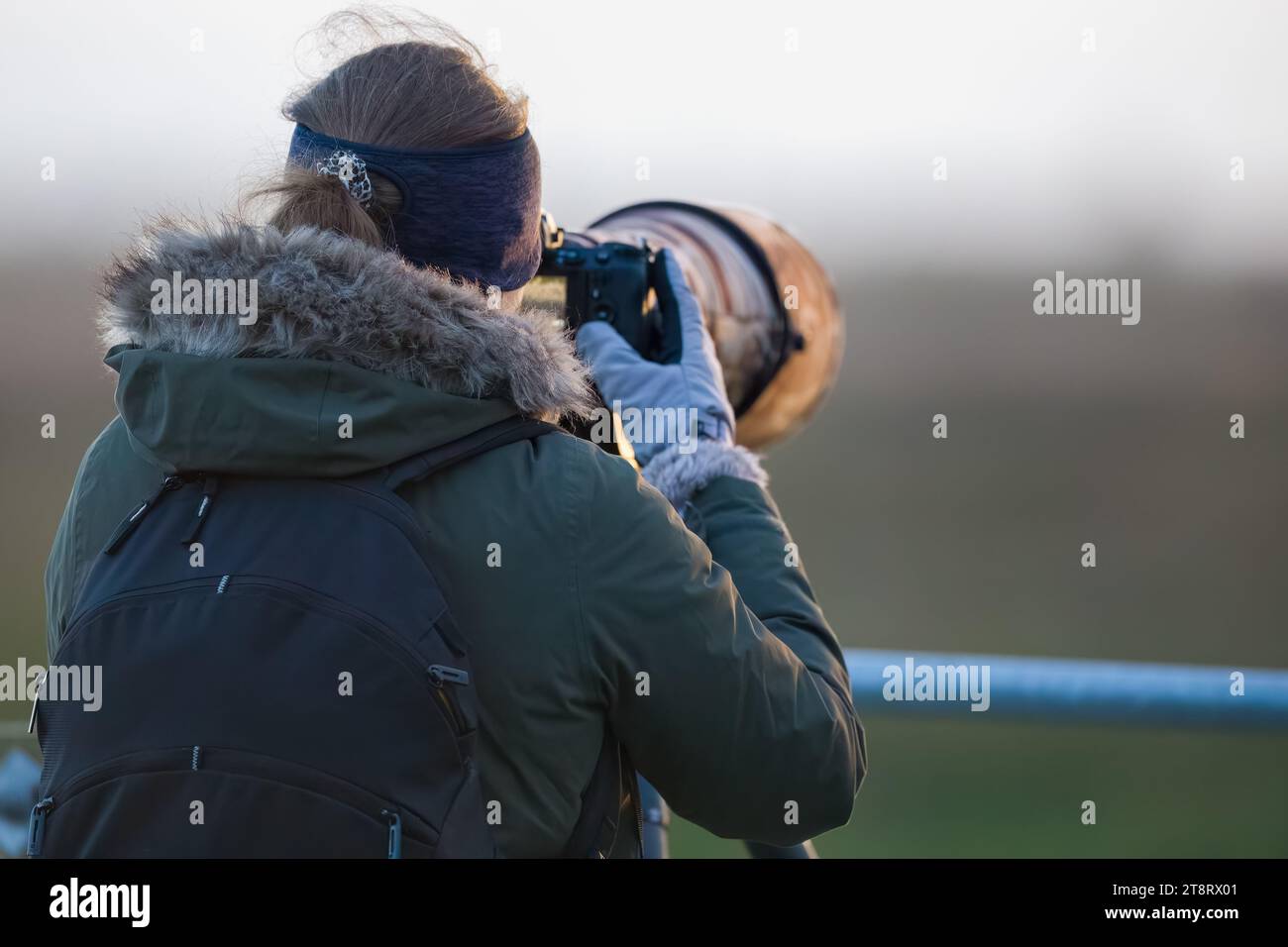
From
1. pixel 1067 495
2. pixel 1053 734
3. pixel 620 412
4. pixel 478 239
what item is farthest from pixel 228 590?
pixel 1067 495

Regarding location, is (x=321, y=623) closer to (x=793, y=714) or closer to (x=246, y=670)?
(x=246, y=670)

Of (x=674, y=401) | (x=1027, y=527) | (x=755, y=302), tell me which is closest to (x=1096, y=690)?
(x=755, y=302)

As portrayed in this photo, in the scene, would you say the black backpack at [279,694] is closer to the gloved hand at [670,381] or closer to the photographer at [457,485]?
the photographer at [457,485]

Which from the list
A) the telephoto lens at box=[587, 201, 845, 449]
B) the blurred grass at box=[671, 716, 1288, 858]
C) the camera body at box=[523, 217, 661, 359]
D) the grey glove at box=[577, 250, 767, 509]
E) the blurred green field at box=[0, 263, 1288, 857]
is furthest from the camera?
the blurred green field at box=[0, 263, 1288, 857]

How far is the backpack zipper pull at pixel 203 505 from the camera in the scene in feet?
3.79

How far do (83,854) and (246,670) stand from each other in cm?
24

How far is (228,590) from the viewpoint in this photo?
112cm

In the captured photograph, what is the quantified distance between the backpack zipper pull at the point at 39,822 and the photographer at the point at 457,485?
14 mm

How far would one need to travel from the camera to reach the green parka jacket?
117cm

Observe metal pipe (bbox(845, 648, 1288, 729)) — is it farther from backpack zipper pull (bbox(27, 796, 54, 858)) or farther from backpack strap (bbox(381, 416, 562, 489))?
backpack zipper pull (bbox(27, 796, 54, 858))

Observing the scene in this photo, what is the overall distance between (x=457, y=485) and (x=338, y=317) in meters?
0.19

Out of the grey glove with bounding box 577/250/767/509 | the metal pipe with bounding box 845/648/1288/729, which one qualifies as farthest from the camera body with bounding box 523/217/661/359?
→ the metal pipe with bounding box 845/648/1288/729

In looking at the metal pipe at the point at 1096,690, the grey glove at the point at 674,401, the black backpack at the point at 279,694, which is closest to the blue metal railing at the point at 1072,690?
the metal pipe at the point at 1096,690

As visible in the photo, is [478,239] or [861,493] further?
[861,493]
